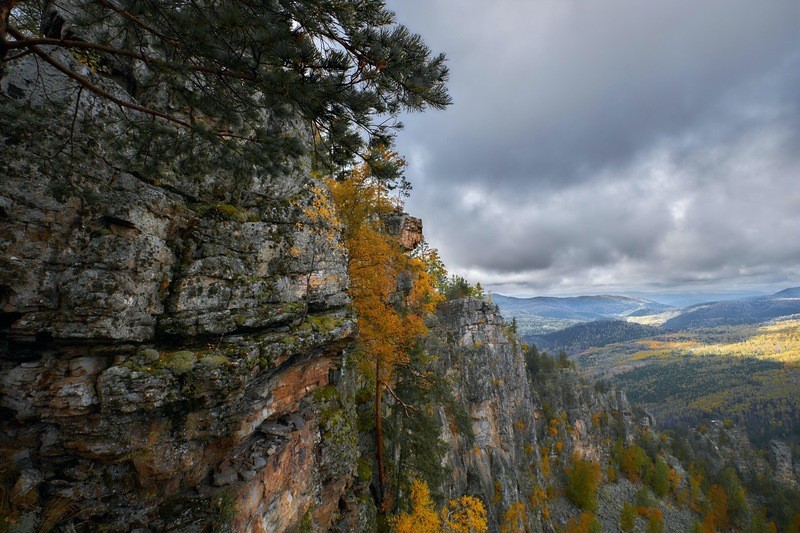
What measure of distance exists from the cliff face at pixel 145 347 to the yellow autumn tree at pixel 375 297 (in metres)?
5.06

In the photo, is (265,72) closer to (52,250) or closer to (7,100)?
(7,100)

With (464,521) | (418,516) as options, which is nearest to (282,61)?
(418,516)

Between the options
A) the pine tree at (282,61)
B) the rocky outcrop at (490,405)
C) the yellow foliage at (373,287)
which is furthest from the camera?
the rocky outcrop at (490,405)

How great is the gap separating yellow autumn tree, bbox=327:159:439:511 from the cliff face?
16.6ft

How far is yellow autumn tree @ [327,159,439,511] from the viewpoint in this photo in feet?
59.4

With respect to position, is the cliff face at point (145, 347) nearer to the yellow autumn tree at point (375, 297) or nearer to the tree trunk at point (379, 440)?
the yellow autumn tree at point (375, 297)

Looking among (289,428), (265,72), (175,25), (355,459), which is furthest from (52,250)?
(355,459)

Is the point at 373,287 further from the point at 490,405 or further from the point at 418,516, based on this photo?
the point at 490,405

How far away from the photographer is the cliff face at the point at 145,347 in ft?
26.2

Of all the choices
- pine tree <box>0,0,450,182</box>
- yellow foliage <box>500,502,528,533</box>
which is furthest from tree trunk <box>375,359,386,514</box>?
yellow foliage <box>500,502,528,533</box>

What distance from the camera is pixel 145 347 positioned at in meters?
9.43

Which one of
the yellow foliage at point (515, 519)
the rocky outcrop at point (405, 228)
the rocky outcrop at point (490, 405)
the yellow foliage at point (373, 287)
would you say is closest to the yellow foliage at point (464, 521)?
the rocky outcrop at point (490, 405)

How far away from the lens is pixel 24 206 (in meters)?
7.88

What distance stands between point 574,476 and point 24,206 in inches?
3343
